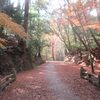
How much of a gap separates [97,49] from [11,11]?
1347 cm

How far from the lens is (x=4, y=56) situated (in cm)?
999

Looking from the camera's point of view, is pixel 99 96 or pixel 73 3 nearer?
pixel 99 96

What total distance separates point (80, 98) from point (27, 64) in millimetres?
9179

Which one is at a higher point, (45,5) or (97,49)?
(45,5)

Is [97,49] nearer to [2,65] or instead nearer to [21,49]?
[21,49]

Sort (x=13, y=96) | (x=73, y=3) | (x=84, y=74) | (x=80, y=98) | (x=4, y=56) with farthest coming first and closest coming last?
(x=4, y=56) → (x=73, y=3) → (x=84, y=74) → (x=13, y=96) → (x=80, y=98)

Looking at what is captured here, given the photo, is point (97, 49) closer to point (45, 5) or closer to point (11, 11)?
point (45, 5)

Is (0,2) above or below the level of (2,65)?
above

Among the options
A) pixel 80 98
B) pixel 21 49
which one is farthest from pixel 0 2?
pixel 80 98

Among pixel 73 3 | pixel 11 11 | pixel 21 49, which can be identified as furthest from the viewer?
pixel 11 11

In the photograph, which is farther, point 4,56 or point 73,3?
point 4,56

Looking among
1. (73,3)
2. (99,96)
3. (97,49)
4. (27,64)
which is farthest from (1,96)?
(97,49)

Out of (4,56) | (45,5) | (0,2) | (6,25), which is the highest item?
(0,2)

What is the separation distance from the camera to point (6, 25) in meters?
4.48
